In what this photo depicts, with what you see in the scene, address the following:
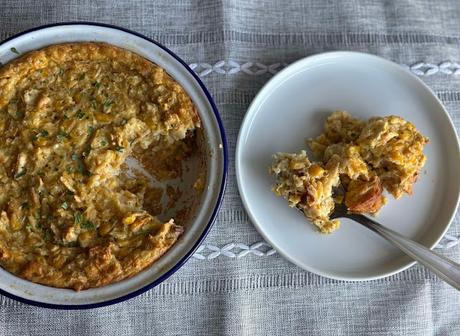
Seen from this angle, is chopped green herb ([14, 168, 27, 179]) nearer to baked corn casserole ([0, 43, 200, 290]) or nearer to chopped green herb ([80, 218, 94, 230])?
baked corn casserole ([0, 43, 200, 290])

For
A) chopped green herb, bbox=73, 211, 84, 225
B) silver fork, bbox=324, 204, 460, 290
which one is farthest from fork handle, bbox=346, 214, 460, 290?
chopped green herb, bbox=73, 211, 84, 225

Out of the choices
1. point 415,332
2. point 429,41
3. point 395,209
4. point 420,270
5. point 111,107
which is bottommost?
point 415,332

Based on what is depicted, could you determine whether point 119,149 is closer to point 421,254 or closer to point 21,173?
point 21,173

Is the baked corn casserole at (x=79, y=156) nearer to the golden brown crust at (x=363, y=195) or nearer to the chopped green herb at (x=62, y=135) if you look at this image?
the chopped green herb at (x=62, y=135)

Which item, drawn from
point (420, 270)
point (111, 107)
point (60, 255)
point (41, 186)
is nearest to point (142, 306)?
point (60, 255)

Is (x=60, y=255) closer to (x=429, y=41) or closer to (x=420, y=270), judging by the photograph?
(x=420, y=270)
